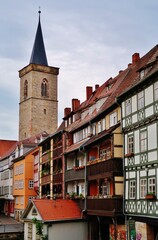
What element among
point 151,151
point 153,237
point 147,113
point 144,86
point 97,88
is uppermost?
point 97,88

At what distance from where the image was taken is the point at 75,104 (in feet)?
156

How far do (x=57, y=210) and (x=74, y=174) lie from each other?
154 inches

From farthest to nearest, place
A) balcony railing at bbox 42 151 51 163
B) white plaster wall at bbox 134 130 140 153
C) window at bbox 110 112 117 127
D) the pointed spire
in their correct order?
1. the pointed spire
2. balcony railing at bbox 42 151 51 163
3. window at bbox 110 112 117 127
4. white plaster wall at bbox 134 130 140 153

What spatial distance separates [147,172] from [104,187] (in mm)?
7645

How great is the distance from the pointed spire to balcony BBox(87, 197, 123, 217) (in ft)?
231

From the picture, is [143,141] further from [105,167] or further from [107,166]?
[105,167]

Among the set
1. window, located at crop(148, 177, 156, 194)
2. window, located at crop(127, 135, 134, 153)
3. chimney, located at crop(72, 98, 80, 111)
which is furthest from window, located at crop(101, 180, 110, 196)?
chimney, located at crop(72, 98, 80, 111)

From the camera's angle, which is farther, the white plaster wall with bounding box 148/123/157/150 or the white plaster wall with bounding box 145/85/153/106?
the white plaster wall with bounding box 145/85/153/106

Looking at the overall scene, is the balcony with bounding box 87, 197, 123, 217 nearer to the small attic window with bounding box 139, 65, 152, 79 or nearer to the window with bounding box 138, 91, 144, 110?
the window with bounding box 138, 91, 144, 110

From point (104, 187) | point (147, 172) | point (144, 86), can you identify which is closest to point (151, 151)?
point (147, 172)

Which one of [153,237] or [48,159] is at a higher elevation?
[48,159]

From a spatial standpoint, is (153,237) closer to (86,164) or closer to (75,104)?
(86,164)

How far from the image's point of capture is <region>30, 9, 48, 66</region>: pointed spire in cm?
10112

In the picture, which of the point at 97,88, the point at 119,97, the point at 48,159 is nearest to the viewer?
the point at 119,97
